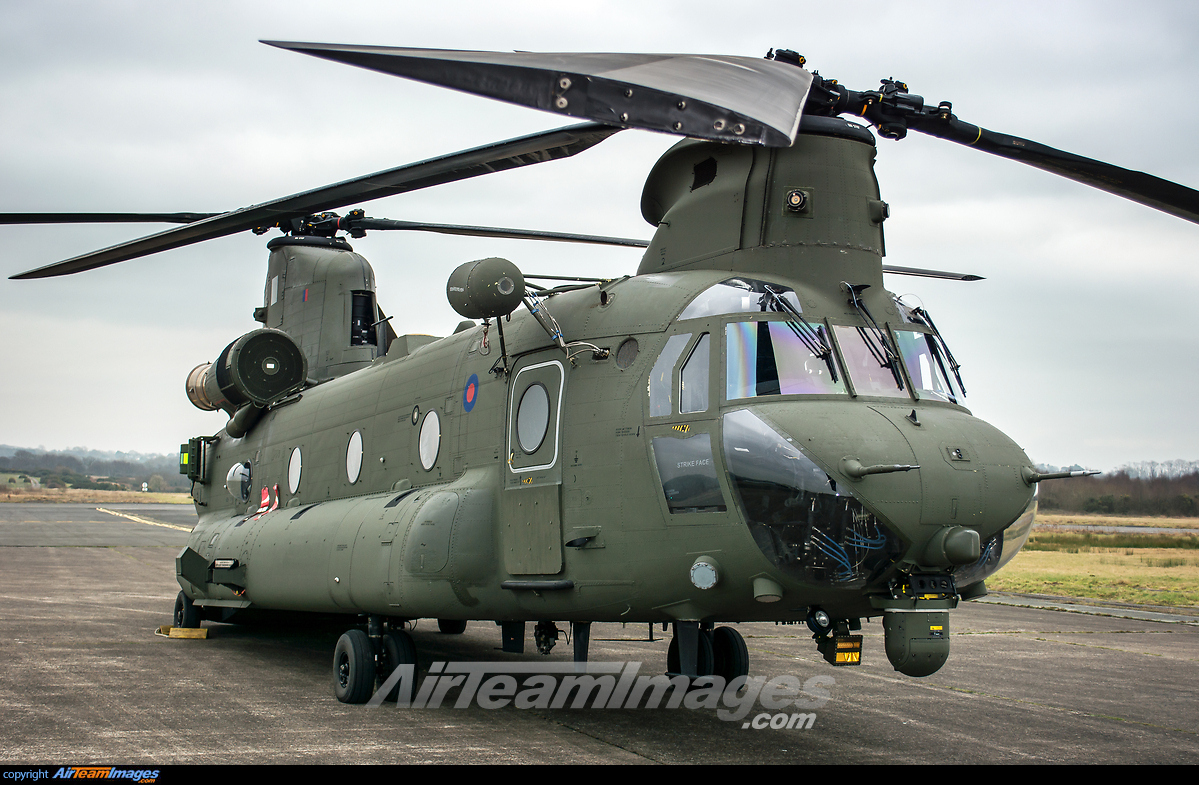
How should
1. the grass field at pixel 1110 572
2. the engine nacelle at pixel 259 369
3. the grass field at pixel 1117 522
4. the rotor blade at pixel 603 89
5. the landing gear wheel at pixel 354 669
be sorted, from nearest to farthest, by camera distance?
the rotor blade at pixel 603 89 → the landing gear wheel at pixel 354 669 → the engine nacelle at pixel 259 369 → the grass field at pixel 1110 572 → the grass field at pixel 1117 522

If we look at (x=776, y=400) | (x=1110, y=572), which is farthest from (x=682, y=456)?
(x=1110, y=572)

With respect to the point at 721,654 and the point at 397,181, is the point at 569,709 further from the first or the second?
the point at 397,181

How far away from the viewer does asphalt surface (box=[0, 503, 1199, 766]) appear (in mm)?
7156

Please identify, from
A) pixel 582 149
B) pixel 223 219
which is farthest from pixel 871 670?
pixel 223 219

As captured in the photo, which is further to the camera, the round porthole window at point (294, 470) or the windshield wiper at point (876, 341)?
the round porthole window at point (294, 470)

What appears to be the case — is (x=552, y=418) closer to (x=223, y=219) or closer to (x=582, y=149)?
(x=582, y=149)

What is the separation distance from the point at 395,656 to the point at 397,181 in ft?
13.6

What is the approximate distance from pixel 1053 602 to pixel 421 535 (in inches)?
618

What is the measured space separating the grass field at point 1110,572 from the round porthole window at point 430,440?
15297mm

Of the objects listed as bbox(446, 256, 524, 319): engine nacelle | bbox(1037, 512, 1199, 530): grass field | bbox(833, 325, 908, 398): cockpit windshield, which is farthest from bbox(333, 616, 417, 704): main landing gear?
bbox(1037, 512, 1199, 530): grass field

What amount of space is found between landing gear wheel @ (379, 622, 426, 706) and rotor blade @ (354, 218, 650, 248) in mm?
4931

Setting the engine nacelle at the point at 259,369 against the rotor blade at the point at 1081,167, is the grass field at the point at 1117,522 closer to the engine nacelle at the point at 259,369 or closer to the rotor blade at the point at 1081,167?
the engine nacelle at the point at 259,369

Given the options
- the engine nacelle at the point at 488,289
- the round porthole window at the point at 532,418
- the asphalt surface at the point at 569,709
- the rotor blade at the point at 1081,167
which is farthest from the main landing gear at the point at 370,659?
the rotor blade at the point at 1081,167

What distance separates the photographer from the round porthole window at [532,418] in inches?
316
